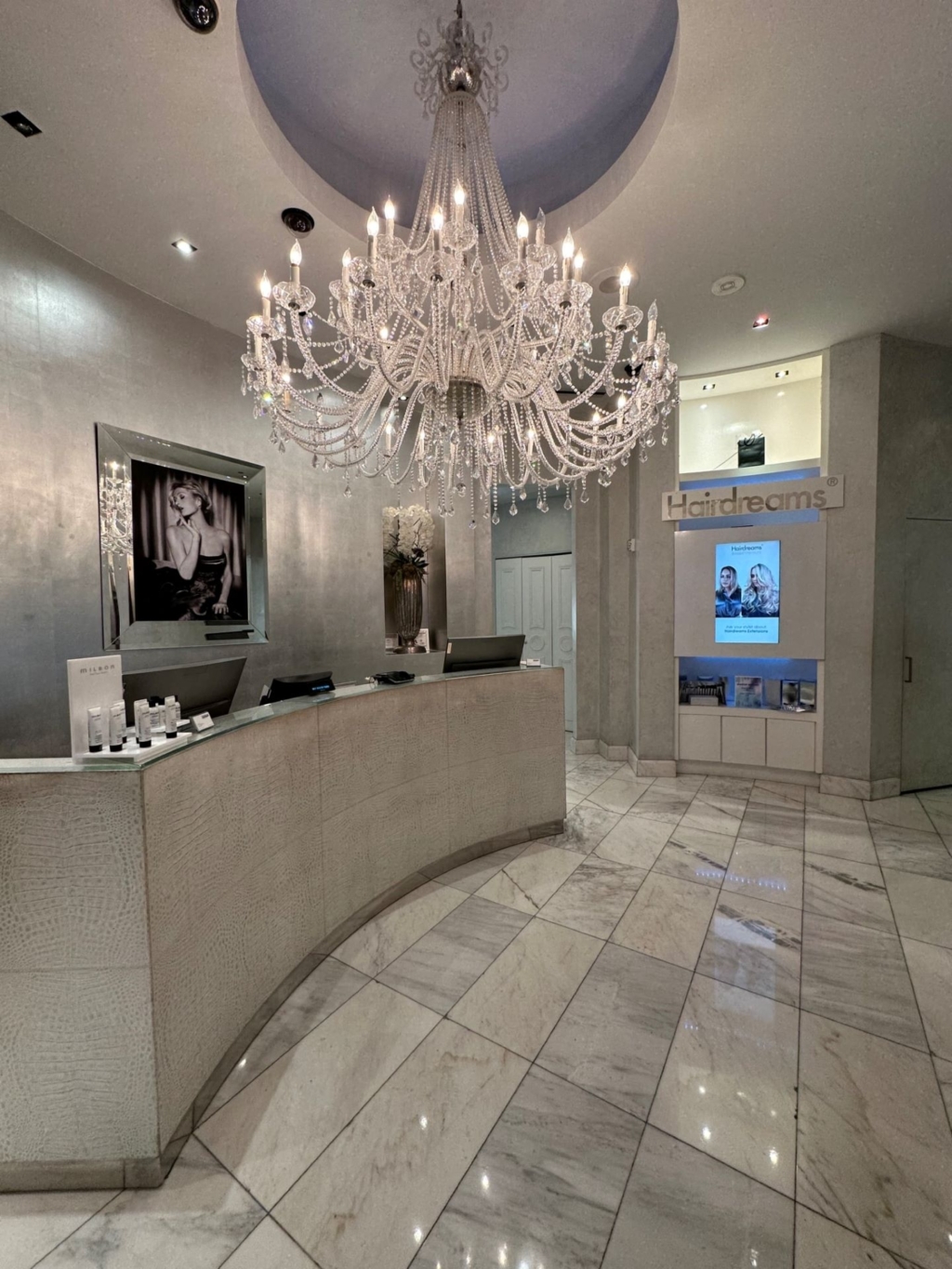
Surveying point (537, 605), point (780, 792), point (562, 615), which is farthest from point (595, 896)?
point (537, 605)

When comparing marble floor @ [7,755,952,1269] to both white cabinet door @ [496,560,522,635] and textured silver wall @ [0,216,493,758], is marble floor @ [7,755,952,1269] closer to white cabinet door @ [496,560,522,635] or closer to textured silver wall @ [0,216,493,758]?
textured silver wall @ [0,216,493,758]

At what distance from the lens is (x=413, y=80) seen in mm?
2318

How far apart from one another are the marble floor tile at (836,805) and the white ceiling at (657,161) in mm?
3733

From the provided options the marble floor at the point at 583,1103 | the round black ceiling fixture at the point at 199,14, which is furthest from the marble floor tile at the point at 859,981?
the round black ceiling fixture at the point at 199,14

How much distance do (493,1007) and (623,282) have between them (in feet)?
10.0

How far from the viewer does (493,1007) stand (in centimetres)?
191

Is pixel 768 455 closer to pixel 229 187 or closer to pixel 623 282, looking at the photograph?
pixel 623 282

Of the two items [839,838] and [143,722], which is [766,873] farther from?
[143,722]

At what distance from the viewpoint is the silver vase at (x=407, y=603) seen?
4.87 m

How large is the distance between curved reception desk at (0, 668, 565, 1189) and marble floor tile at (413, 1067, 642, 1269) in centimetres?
84

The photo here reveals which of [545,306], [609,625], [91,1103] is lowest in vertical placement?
[91,1103]

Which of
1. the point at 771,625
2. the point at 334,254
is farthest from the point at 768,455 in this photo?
the point at 334,254

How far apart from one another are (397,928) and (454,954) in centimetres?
34

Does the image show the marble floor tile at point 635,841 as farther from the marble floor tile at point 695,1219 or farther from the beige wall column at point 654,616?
the marble floor tile at point 695,1219
